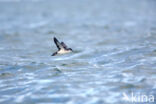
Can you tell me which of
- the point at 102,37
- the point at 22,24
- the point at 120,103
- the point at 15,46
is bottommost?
the point at 120,103

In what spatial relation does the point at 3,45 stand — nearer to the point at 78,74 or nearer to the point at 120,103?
the point at 78,74

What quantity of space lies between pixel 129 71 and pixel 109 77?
3.79 feet

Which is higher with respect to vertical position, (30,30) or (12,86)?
(30,30)

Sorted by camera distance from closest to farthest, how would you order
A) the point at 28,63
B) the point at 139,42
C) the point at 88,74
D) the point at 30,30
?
the point at 88,74
the point at 28,63
the point at 139,42
the point at 30,30

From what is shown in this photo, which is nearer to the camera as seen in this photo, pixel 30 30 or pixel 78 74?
pixel 78 74

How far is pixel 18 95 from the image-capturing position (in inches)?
453

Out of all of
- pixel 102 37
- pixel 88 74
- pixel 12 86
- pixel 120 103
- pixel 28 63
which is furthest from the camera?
pixel 102 37

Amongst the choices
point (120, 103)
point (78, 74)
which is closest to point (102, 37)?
point (78, 74)

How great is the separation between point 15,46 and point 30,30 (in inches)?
294

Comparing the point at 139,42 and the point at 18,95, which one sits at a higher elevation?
the point at 139,42

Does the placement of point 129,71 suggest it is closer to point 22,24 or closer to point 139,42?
point 139,42

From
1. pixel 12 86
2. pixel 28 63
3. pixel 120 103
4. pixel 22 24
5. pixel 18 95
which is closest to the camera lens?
pixel 120 103

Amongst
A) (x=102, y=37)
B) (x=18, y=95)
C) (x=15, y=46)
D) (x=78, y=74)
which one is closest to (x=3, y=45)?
(x=15, y=46)

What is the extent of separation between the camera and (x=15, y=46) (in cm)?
2128
